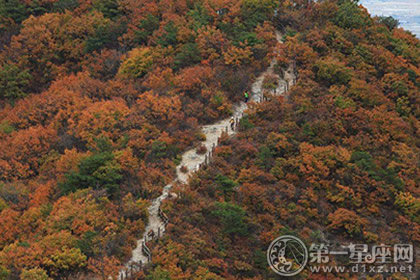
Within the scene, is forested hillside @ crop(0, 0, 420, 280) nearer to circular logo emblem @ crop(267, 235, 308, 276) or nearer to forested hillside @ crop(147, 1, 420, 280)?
forested hillside @ crop(147, 1, 420, 280)

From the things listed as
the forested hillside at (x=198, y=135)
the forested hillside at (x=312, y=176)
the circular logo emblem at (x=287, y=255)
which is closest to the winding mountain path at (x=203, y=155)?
the forested hillside at (x=198, y=135)

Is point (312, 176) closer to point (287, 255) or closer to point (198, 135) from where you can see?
point (287, 255)

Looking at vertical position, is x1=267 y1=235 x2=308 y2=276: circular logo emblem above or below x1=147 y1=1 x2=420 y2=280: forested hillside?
below

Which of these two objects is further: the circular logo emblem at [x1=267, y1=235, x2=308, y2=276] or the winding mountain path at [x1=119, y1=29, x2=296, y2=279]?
the winding mountain path at [x1=119, y1=29, x2=296, y2=279]

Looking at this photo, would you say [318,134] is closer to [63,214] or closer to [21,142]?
[63,214]

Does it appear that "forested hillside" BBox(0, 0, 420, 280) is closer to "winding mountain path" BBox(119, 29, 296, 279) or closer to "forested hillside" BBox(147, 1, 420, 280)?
"forested hillside" BBox(147, 1, 420, 280)

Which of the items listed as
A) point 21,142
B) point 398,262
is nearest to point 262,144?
point 398,262

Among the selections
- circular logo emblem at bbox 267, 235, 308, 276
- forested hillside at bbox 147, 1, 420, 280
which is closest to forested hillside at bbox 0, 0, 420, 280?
forested hillside at bbox 147, 1, 420, 280

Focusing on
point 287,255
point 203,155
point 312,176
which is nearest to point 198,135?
point 203,155
